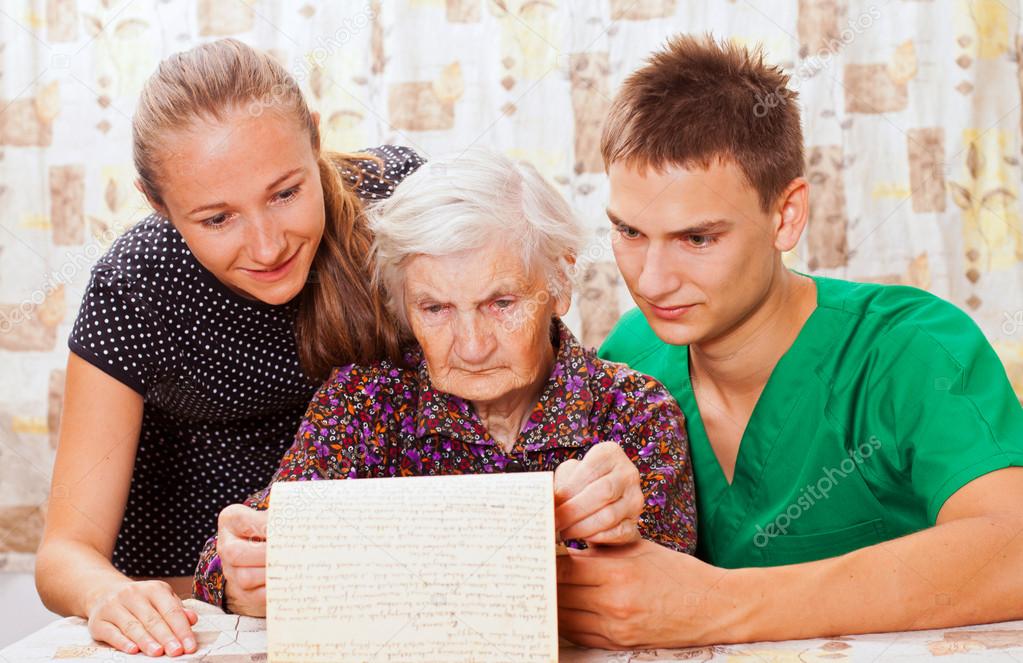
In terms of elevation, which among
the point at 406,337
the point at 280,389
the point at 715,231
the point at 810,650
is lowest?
the point at 810,650

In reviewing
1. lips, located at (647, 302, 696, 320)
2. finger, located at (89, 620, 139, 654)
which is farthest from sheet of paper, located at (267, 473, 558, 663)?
lips, located at (647, 302, 696, 320)

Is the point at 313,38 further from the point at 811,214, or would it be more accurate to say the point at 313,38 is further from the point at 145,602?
the point at 145,602

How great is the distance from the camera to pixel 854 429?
1.39 meters

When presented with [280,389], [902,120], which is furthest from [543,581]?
[902,120]

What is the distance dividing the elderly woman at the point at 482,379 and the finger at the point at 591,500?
0.15 m

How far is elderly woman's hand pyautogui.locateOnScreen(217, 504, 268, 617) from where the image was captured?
1.13 metres

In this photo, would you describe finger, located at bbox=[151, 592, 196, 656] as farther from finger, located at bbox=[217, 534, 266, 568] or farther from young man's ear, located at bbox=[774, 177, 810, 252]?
young man's ear, located at bbox=[774, 177, 810, 252]

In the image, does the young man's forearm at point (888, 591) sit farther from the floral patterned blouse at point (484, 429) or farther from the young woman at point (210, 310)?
the young woman at point (210, 310)

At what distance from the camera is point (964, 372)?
1293mm

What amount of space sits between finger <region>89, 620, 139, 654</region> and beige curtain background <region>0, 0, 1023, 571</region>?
5.33ft

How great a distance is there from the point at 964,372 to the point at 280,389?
0.94m

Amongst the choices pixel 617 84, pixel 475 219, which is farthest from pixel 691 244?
pixel 617 84

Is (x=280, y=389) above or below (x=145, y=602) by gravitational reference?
above

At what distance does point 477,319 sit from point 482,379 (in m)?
0.08
